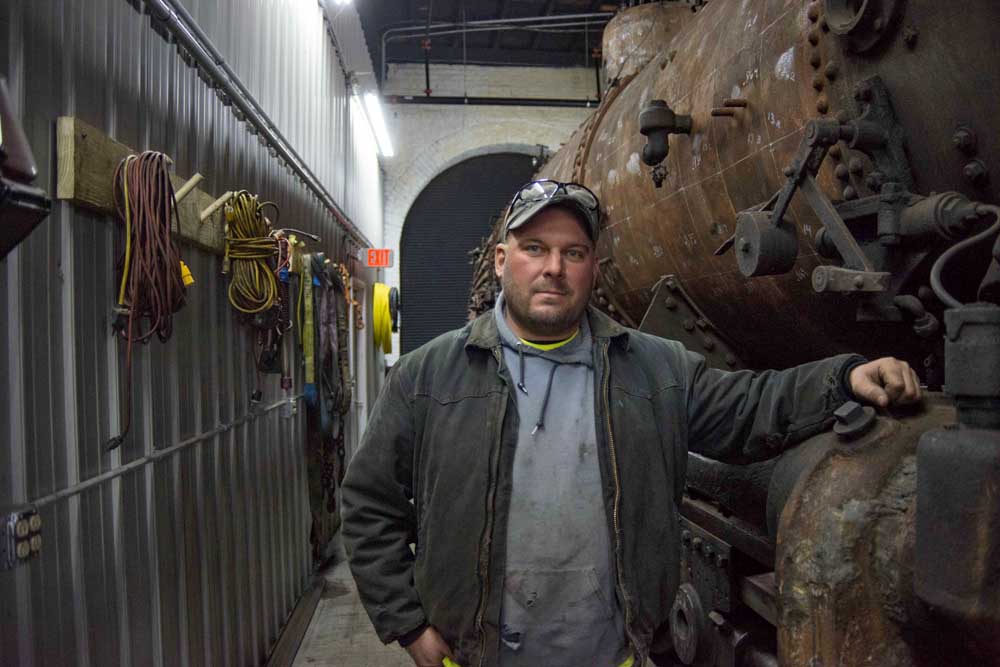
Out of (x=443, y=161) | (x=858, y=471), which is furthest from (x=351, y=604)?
(x=443, y=161)

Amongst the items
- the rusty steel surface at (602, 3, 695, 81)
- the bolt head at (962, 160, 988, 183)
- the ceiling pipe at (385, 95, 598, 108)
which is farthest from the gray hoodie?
the ceiling pipe at (385, 95, 598, 108)

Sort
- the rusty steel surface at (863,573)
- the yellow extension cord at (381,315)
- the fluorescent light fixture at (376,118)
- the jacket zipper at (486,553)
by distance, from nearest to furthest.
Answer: the rusty steel surface at (863,573) < the jacket zipper at (486,553) < the fluorescent light fixture at (376,118) < the yellow extension cord at (381,315)

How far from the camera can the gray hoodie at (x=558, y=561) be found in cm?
185

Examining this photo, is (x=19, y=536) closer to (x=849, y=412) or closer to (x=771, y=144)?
(x=849, y=412)

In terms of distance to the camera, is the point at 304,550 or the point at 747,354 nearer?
the point at 747,354

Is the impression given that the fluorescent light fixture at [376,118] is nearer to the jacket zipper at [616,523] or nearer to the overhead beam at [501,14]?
the overhead beam at [501,14]

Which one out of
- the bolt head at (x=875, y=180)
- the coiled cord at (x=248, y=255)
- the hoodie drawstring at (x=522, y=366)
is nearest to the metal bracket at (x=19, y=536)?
the hoodie drawstring at (x=522, y=366)

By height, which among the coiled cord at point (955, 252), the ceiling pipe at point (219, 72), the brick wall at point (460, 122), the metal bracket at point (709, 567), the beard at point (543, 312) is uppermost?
the brick wall at point (460, 122)

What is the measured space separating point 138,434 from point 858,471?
2.29 meters

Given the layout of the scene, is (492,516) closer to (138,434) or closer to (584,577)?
(584,577)

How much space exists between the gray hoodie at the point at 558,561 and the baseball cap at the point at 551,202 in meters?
0.54

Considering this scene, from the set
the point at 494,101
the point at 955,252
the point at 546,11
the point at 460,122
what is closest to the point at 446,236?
the point at 460,122

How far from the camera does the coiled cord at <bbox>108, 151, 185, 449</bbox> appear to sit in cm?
231

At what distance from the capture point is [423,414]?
76.6 inches
